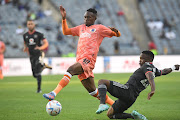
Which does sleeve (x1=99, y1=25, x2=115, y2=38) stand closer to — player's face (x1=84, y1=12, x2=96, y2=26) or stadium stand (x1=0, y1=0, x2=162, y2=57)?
player's face (x1=84, y1=12, x2=96, y2=26)

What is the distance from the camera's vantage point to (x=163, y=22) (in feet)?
116

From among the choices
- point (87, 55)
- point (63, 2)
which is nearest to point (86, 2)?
point (63, 2)

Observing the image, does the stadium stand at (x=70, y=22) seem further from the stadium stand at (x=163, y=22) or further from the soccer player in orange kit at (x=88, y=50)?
the soccer player in orange kit at (x=88, y=50)

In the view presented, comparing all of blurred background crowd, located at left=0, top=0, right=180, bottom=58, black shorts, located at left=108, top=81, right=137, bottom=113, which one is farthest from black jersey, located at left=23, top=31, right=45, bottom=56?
blurred background crowd, located at left=0, top=0, right=180, bottom=58

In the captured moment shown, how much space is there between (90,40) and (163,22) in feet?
96.0

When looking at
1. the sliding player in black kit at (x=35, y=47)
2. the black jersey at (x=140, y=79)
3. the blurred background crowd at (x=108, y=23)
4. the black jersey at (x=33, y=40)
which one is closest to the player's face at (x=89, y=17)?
the black jersey at (x=140, y=79)

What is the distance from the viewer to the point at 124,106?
6.26 meters

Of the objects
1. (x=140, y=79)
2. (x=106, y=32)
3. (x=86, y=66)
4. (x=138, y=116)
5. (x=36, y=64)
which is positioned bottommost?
(x=138, y=116)

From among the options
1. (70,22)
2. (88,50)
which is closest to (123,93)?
(88,50)

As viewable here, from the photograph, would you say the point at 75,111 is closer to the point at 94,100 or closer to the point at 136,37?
the point at 94,100

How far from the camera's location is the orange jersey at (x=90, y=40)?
287 inches

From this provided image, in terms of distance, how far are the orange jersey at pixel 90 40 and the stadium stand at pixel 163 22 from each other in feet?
81.9

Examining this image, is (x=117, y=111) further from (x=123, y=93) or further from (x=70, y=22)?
(x=70, y=22)

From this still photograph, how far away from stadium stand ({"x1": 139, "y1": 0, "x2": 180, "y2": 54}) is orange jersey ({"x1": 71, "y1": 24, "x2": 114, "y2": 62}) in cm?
2497
